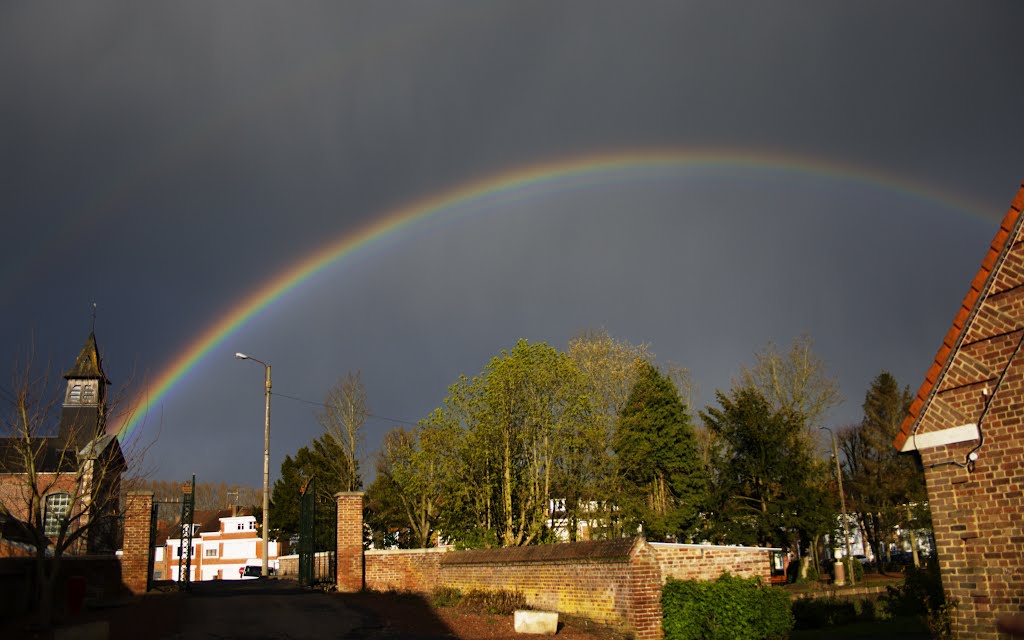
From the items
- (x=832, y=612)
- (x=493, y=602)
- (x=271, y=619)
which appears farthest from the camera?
(x=832, y=612)

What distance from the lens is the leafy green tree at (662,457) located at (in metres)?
38.6

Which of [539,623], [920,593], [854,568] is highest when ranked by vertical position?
[920,593]

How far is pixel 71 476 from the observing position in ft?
122

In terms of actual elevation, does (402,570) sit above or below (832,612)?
above

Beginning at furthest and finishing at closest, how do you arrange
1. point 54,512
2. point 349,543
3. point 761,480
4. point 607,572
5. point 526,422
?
point 761,480 → point 54,512 → point 526,422 → point 349,543 → point 607,572

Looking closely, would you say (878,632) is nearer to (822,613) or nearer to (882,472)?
(822,613)

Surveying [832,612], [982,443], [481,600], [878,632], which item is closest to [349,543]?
[481,600]

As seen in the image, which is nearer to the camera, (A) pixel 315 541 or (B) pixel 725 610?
(B) pixel 725 610

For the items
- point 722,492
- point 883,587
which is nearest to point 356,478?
point 722,492

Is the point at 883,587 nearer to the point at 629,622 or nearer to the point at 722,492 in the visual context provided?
the point at 722,492

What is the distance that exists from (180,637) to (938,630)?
12.9 m

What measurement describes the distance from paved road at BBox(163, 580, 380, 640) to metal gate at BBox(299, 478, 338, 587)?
2396 millimetres

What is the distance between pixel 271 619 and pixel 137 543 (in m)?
6.53

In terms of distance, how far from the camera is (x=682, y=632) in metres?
14.6
